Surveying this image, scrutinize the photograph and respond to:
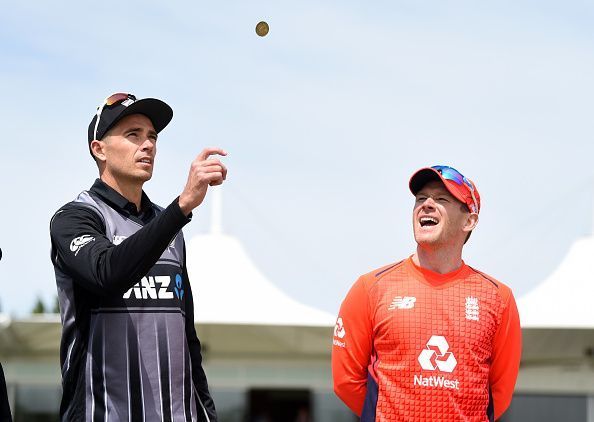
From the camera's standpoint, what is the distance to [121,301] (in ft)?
10.5

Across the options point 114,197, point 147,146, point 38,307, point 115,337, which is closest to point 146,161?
point 147,146

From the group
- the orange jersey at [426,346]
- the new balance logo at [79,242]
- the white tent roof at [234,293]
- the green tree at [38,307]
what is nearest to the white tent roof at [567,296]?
the white tent roof at [234,293]

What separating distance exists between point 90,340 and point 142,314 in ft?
0.59

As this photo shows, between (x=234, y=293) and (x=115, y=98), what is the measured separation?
944 centimetres

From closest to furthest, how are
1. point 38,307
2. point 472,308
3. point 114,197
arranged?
point 114,197, point 472,308, point 38,307

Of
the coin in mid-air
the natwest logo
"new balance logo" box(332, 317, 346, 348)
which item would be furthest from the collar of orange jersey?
the coin in mid-air

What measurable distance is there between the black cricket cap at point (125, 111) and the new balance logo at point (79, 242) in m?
0.51

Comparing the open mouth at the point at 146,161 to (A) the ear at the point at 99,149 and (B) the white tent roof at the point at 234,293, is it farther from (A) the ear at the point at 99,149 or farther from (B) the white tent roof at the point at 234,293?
(B) the white tent roof at the point at 234,293

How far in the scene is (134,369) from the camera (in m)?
3.20

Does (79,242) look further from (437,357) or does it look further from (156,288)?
(437,357)

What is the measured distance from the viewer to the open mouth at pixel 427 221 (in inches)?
153

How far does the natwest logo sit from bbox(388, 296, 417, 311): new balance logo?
153 mm

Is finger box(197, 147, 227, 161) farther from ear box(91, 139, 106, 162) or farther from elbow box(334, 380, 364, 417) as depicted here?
elbow box(334, 380, 364, 417)

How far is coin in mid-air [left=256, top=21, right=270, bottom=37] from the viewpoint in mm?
3531
